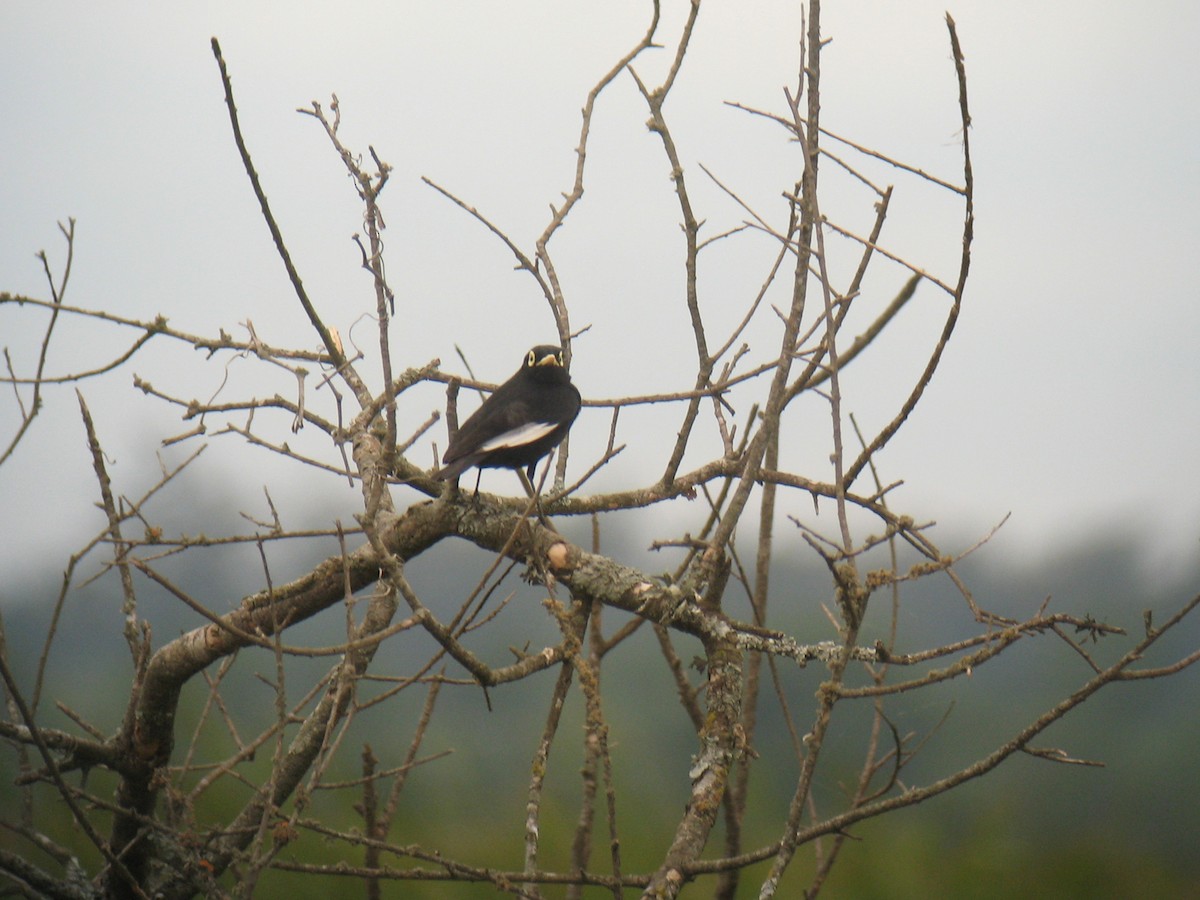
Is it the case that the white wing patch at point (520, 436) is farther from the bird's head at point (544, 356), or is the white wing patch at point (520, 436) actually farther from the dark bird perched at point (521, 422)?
the bird's head at point (544, 356)

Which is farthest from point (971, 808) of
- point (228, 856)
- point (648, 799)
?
point (228, 856)

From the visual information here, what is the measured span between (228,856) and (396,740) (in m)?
1.20

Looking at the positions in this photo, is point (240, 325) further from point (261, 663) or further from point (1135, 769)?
point (1135, 769)

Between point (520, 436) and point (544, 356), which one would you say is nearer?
point (520, 436)

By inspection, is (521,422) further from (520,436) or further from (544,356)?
(544,356)

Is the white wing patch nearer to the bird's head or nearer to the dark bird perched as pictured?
the dark bird perched

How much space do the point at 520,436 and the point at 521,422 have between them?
0.06 meters

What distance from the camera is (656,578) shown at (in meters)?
1.94

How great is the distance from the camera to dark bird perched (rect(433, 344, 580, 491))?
240 cm

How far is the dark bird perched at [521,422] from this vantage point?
2400mm

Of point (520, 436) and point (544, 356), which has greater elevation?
point (544, 356)

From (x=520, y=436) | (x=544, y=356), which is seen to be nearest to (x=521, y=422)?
(x=520, y=436)

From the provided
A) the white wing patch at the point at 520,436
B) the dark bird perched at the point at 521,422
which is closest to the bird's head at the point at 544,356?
the dark bird perched at the point at 521,422

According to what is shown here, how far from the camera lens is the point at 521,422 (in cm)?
262
